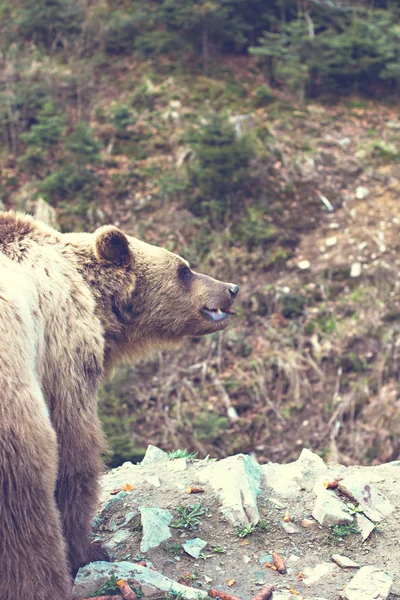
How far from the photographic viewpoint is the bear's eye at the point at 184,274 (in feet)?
15.8

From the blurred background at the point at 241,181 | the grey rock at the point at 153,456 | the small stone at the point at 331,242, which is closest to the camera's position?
the grey rock at the point at 153,456

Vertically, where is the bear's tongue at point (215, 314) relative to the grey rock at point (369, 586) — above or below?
above

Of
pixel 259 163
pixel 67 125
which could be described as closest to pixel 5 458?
pixel 259 163

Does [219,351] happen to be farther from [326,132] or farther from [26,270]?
[26,270]

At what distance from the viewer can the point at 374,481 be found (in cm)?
491

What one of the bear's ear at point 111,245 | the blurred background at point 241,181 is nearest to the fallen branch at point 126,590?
the bear's ear at point 111,245

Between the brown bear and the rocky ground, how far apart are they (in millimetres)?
380

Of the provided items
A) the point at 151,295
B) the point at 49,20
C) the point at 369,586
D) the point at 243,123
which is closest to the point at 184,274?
the point at 151,295

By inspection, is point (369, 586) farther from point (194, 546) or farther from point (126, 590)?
point (126, 590)

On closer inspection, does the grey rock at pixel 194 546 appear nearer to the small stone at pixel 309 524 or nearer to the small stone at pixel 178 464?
the small stone at pixel 309 524

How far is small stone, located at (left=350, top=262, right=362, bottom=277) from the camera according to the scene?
10023 mm

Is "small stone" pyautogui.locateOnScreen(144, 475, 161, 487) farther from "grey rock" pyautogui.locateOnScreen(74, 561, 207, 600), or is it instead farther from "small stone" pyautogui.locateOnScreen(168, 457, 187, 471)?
"grey rock" pyautogui.locateOnScreen(74, 561, 207, 600)

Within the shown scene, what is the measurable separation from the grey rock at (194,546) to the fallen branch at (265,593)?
473 mm

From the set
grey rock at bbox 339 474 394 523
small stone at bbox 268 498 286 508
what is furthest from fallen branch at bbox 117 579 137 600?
grey rock at bbox 339 474 394 523
